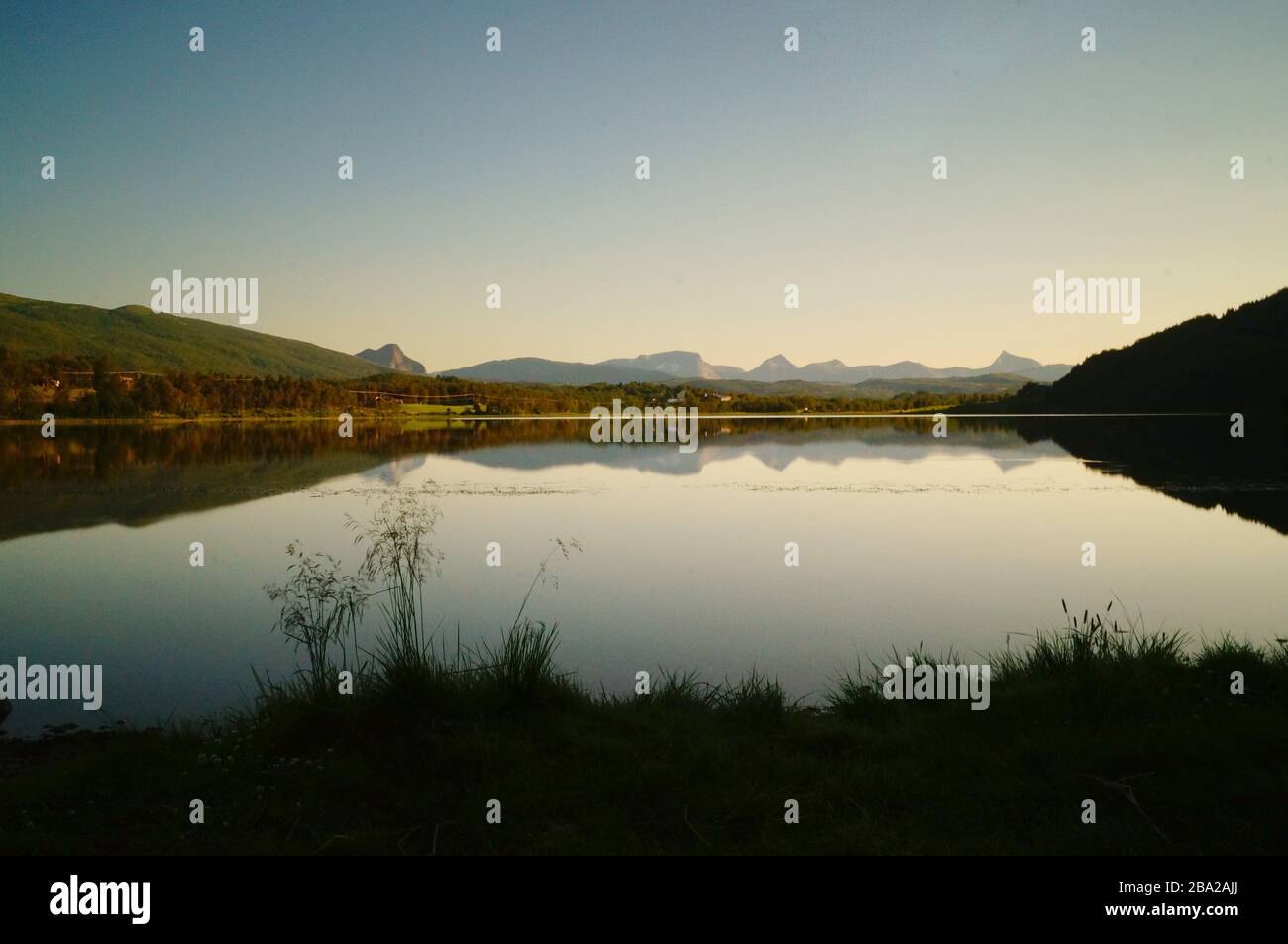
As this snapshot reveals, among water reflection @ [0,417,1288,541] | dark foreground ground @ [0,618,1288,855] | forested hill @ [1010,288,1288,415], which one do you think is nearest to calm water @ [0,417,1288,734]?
water reflection @ [0,417,1288,541]

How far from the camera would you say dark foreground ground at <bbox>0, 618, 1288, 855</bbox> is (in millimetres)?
4965

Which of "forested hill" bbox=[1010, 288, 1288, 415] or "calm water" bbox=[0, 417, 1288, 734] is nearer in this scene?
"calm water" bbox=[0, 417, 1288, 734]

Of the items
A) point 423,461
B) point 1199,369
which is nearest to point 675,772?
point 423,461

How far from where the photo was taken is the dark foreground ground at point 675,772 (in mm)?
4965

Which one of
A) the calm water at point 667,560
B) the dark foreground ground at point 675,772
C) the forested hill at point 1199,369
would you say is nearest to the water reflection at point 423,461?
the calm water at point 667,560


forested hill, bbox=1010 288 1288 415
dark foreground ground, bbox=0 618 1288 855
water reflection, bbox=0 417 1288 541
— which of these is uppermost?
forested hill, bbox=1010 288 1288 415

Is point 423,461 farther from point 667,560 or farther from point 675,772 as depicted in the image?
point 675,772

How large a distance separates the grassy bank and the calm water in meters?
1.97

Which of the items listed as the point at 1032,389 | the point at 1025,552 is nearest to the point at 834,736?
the point at 1025,552

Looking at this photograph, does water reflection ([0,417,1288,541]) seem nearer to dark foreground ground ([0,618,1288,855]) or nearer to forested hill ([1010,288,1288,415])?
dark foreground ground ([0,618,1288,855])

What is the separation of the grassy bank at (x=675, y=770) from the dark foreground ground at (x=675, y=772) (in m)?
0.02

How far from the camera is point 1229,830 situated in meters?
4.89

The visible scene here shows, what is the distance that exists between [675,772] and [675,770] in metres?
0.02

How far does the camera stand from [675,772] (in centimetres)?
584
